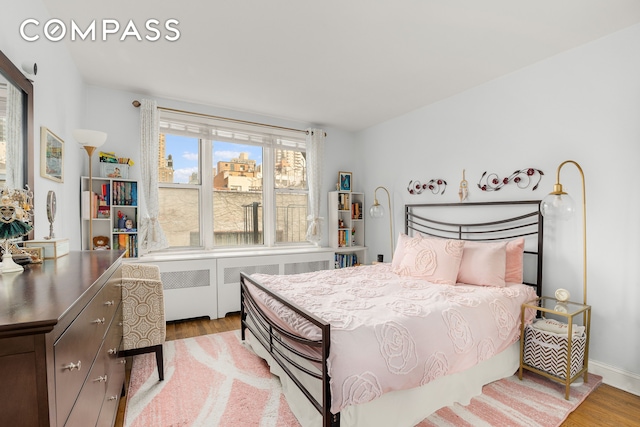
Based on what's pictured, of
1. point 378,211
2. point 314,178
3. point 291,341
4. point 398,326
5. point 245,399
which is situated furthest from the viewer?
point 314,178

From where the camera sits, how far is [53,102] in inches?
94.5

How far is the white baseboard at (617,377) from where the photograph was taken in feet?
7.69

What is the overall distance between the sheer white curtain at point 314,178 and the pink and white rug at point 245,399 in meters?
2.29

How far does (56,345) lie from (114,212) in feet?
10.7

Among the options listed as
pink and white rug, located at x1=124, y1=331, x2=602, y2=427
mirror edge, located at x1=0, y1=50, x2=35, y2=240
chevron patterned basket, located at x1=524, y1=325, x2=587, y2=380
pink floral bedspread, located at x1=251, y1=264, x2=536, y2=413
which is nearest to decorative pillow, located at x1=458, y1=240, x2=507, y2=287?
pink floral bedspread, located at x1=251, y1=264, x2=536, y2=413

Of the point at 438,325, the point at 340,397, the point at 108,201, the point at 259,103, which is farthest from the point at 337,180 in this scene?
the point at 340,397

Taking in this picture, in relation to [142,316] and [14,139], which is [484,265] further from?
[14,139]

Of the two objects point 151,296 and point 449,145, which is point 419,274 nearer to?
point 449,145

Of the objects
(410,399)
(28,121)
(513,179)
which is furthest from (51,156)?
(513,179)

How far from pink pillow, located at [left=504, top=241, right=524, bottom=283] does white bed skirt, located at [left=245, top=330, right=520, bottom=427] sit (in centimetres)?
64

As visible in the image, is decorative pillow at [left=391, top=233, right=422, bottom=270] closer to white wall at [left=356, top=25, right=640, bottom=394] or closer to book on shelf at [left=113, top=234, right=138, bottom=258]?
white wall at [left=356, top=25, right=640, bottom=394]

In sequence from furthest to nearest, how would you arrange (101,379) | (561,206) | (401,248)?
(401,248)
(561,206)
(101,379)

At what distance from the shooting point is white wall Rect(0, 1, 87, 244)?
1769mm

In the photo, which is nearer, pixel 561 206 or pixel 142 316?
pixel 142 316
